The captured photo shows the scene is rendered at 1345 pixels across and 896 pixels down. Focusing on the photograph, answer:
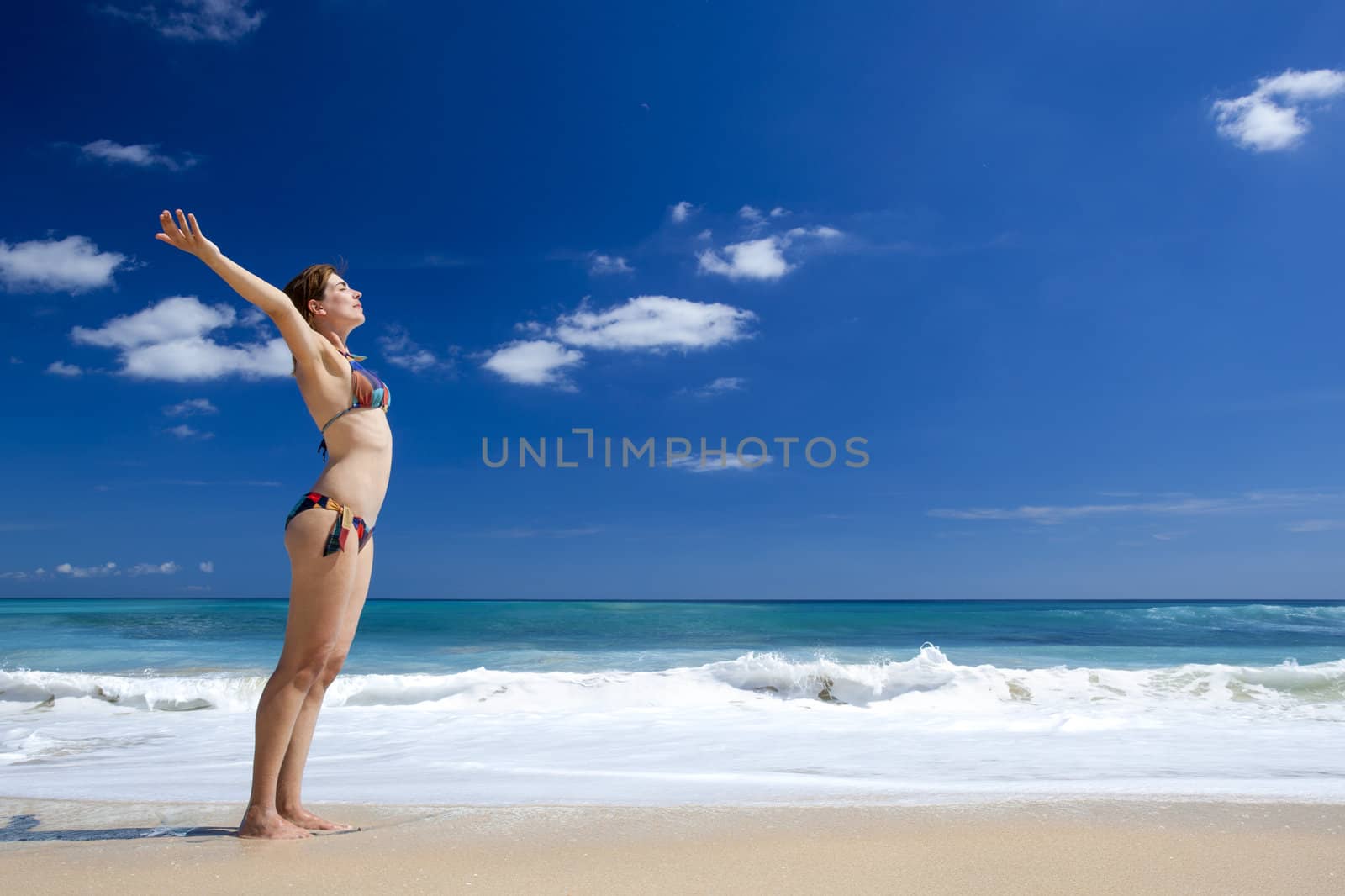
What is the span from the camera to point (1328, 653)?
1566cm

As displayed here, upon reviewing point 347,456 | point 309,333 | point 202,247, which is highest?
point 202,247

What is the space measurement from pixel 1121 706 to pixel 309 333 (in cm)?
693

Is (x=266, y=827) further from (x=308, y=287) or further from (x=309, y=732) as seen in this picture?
(x=308, y=287)

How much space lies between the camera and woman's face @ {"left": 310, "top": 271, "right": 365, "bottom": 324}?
2750 millimetres

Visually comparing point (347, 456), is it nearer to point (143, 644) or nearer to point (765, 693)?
point (765, 693)

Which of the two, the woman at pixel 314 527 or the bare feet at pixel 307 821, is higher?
the woman at pixel 314 527

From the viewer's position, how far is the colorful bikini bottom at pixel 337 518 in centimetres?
240

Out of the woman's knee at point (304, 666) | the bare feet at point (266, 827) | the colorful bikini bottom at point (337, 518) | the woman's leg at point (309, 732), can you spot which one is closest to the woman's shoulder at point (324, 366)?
the colorful bikini bottom at point (337, 518)

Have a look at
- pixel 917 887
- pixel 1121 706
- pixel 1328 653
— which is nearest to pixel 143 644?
pixel 1121 706

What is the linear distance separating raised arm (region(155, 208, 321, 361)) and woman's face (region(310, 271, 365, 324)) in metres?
0.26

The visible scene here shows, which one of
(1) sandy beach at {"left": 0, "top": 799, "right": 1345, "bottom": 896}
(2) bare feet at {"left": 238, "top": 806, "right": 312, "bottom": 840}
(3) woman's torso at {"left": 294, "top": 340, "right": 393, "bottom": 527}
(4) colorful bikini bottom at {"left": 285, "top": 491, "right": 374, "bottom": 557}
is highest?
(3) woman's torso at {"left": 294, "top": 340, "right": 393, "bottom": 527}

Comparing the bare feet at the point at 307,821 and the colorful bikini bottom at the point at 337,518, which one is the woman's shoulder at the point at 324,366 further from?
the bare feet at the point at 307,821

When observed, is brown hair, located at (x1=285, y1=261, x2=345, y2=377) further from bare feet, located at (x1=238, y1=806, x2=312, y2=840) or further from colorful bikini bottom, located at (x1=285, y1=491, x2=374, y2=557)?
bare feet, located at (x1=238, y1=806, x2=312, y2=840)

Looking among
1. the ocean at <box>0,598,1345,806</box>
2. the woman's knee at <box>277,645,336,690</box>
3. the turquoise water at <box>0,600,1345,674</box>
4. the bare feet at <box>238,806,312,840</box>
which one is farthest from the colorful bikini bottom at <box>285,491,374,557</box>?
the turquoise water at <box>0,600,1345,674</box>
